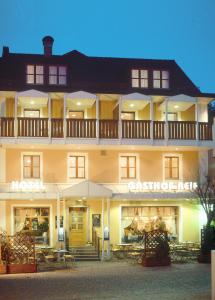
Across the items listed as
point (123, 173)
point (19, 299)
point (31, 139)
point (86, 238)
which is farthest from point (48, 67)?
point (19, 299)

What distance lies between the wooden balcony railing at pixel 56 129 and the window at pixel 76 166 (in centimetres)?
167

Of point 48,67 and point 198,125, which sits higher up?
point 48,67

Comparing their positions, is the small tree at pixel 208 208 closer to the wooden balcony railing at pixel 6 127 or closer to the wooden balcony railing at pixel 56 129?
the wooden balcony railing at pixel 56 129

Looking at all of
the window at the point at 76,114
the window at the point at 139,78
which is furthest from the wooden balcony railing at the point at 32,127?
the window at the point at 139,78

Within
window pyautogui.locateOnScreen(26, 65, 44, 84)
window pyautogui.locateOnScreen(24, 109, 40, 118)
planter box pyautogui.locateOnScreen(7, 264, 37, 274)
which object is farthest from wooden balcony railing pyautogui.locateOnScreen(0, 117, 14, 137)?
planter box pyautogui.locateOnScreen(7, 264, 37, 274)

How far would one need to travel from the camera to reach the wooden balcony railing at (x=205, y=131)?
104 feet

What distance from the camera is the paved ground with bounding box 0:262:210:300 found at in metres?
16.5

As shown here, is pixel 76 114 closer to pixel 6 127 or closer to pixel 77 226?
pixel 6 127

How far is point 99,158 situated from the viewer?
31469mm

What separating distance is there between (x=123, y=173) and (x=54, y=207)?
419 cm

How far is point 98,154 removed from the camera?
31469 mm

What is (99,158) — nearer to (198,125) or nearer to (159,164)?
(159,164)

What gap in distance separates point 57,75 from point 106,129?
4.89 m

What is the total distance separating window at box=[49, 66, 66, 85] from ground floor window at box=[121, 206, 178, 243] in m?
8.09
